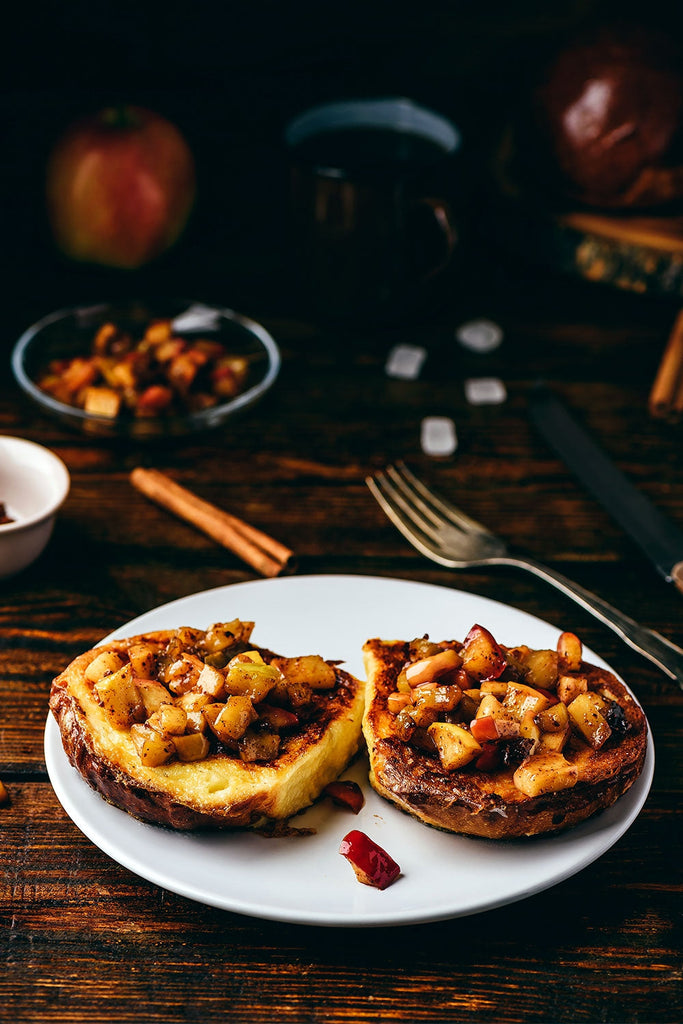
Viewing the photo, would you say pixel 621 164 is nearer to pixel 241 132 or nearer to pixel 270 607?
pixel 241 132

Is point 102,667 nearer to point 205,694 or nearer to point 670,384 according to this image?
point 205,694

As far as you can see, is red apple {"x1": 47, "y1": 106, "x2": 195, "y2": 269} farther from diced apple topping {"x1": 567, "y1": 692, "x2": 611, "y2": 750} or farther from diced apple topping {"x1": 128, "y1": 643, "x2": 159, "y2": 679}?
diced apple topping {"x1": 567, "y1": 692, "x2": 611, "y2": 750}

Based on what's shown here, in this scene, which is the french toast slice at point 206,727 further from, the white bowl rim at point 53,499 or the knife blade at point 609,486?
the knife blade at point 609,486

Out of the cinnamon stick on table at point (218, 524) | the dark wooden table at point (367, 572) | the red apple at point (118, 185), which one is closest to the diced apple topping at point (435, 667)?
the dark wooden table at point (367, 572)

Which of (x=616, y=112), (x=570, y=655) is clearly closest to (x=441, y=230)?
(x=616, y=112)

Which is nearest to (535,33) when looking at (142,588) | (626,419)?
(626,419)
